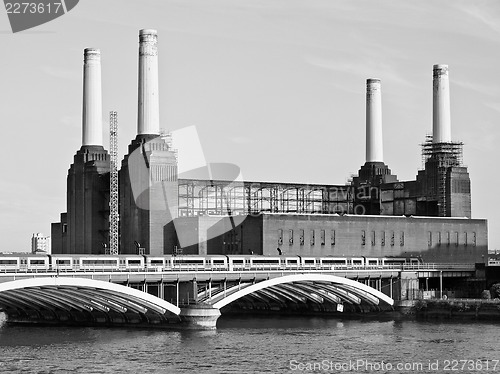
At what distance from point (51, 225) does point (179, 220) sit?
25.4 metres

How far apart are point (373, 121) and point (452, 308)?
167 ft

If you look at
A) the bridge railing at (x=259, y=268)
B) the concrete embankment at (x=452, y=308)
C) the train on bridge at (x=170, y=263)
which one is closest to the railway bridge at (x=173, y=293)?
the bridge railing at (x=259, y=268)

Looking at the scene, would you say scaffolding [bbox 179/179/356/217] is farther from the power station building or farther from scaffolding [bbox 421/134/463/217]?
scaffolding [bbox 421/134/463/217]

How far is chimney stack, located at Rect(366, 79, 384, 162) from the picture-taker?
6442 inches

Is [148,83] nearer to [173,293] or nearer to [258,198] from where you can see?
[258,198]

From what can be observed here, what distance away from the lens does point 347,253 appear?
459ft

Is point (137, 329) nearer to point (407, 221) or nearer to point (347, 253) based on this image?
point (347, 253)

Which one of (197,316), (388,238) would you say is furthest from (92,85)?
(197,316)

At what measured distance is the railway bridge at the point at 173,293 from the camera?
92062mm

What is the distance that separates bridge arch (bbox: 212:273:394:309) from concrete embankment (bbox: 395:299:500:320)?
6.45ft

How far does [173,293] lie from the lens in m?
102

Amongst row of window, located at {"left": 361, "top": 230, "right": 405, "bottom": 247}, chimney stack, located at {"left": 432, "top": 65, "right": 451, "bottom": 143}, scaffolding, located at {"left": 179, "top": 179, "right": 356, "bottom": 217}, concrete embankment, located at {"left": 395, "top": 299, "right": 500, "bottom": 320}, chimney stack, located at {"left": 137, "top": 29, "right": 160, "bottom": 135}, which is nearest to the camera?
concrete embankment, located at {"left": 395, "top": 299, "right": 500, "bottom": 320}

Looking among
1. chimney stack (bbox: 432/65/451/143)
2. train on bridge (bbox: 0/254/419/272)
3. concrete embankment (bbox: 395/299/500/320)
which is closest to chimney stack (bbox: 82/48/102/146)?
train on bridge (bbox: 0/254/419/272)

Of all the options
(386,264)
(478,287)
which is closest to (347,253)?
(386,264)
